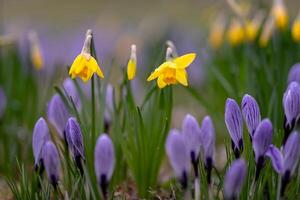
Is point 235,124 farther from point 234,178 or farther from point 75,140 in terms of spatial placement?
point 75,140

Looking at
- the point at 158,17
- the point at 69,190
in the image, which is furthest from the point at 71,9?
the point at 69,190

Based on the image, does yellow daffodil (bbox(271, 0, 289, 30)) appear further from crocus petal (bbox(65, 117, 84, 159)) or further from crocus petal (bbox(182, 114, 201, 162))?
crocus petal (bbox(65, 117, 84, 159))

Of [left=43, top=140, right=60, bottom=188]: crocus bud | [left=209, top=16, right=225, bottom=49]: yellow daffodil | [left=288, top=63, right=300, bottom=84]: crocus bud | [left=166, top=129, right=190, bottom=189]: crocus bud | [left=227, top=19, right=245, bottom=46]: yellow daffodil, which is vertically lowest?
[left=166, top=129, right=190, bottom=189]: crocus bud

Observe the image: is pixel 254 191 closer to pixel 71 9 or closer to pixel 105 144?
pixel 105 144

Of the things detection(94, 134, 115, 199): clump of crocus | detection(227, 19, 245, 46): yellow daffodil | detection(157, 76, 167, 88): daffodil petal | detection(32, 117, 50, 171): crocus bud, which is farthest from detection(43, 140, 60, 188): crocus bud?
detection(227, 19, 245, 46): yellow daffodil

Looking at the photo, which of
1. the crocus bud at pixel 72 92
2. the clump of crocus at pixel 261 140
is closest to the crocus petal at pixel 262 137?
the clump of crocus at pixel 261 140

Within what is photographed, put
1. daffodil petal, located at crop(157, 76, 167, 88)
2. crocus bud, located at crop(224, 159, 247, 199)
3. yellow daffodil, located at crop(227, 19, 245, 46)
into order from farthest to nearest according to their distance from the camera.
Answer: yellow daffodil, located at crop(227, 19, 245, 46), daffodil petal, located at crop(157, 76, 167, 88), crocus bud, located at crop(224, 159, 247, 199)
